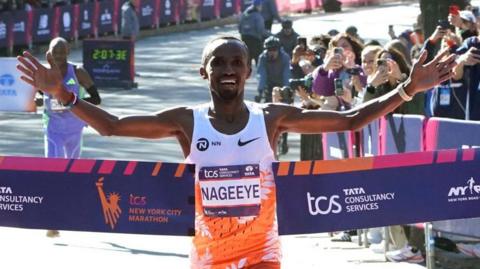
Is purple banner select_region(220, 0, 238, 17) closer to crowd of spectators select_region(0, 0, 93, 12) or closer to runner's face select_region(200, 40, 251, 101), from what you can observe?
crowd of spectators select_region(0, 0, 93, 12)

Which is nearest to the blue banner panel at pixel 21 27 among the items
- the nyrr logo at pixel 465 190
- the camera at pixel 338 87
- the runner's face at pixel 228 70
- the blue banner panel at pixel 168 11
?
the blue banner panel at pixel 168 11

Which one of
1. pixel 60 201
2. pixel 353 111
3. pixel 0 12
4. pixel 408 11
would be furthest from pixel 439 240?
pixel 408 11

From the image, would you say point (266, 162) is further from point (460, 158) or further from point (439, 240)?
point (439, 240)

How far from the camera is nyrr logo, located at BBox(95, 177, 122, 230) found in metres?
9.49

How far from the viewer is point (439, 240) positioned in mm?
11359

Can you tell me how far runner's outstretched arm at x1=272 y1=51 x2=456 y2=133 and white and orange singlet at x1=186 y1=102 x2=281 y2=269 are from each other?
0.19 m

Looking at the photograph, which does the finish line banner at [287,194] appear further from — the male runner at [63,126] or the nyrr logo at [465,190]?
the male runner at [63,126]

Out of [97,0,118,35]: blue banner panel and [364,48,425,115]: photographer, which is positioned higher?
[364,48,425,115]: photographer

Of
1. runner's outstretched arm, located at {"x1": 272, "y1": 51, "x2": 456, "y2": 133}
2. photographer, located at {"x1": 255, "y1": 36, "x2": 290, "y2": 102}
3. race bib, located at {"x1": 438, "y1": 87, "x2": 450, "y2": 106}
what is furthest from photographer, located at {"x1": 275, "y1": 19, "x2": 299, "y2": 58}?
runner's outstretched arm, located at {"x1": 272, "y1": 51, "x2": 456, "y2": 133}

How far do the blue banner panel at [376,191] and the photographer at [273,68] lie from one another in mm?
11047

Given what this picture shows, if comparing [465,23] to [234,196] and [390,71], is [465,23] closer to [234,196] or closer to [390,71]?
[390,71]

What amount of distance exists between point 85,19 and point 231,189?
111ft

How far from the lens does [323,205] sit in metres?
9.60

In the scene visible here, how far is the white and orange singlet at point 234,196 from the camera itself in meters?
6.67
